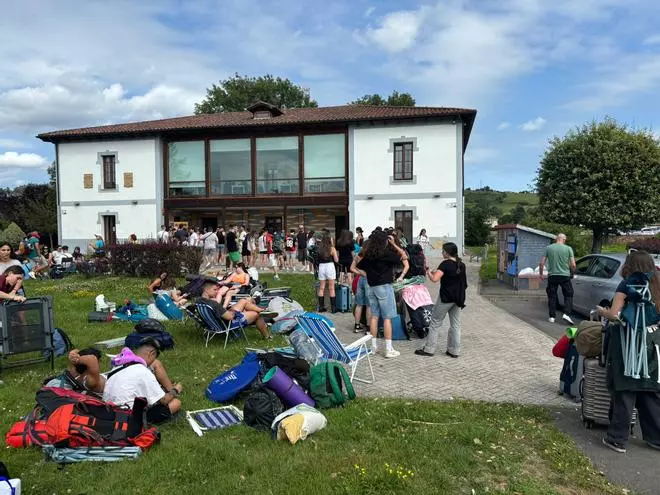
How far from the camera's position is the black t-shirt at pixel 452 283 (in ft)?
21.2

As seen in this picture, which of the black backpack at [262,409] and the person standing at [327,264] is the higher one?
the person standing at [327,264]

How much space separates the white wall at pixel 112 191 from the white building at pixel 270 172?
0.18 feet

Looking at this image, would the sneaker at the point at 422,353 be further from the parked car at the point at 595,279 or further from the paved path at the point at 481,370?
the parked car at the point at 595,279

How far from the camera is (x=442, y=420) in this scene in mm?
4395

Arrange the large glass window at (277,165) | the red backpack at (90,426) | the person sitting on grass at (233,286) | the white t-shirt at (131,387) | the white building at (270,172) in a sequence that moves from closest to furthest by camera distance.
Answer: the red backpack at (90,426) → the white t-shirt at (131,387) → the person sitting on grass at (233,286) → the white building at (270,172) → the large glass window at (277,165)

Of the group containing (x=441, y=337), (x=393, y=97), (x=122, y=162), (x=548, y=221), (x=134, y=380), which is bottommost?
(x=441, y=337)

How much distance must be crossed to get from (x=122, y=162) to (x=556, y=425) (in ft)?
87.0

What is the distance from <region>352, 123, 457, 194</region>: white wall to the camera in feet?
75.7

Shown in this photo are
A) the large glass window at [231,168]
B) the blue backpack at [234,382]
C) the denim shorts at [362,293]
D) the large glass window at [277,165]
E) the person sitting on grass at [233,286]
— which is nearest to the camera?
the blue backpack at [234,382]

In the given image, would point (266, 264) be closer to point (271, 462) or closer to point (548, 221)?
point (548, 221)

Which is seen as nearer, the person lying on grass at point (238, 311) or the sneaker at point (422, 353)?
the sneaker at point (422, 353)

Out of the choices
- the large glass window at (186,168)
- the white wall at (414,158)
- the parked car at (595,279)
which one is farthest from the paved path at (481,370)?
the large glass window at (186,168)

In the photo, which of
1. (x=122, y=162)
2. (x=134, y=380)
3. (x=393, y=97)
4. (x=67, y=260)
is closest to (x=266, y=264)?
(x=67, y=260)

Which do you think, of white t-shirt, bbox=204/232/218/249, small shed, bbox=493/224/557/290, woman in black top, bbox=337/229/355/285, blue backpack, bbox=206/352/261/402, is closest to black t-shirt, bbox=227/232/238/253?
white t-shirt, bbox=204/232/218/249
